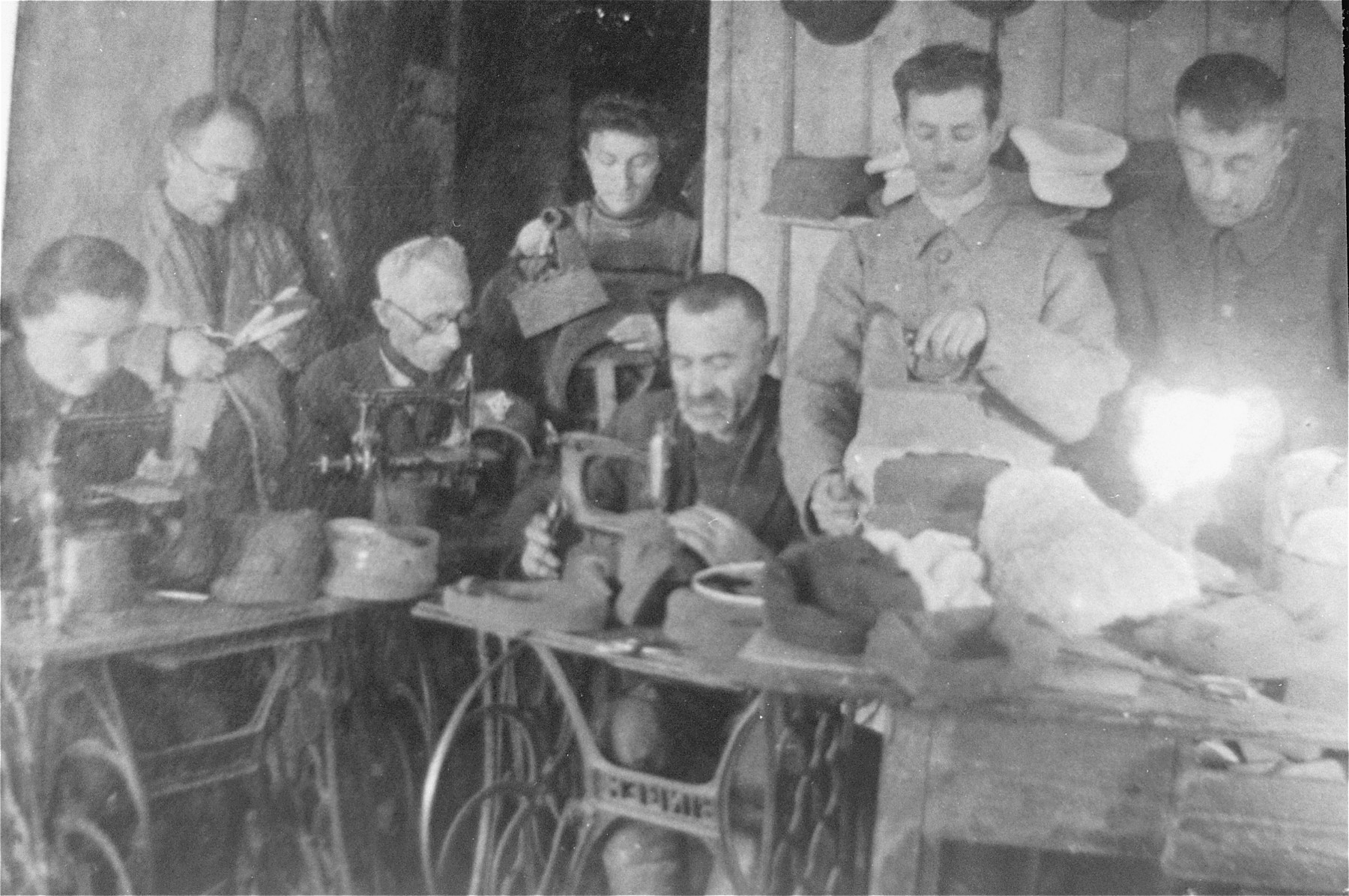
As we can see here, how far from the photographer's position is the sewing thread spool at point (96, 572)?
211 centimetres

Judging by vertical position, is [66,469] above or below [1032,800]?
above

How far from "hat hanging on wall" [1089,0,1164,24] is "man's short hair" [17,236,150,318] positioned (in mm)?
1627

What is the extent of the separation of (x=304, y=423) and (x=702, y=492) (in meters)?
0.69

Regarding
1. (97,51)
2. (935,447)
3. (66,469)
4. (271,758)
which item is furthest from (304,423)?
(935,447)

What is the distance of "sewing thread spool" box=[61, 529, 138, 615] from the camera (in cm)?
211

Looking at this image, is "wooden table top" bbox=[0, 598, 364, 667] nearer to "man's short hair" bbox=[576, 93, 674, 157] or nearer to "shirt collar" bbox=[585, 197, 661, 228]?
"shirt collar" bbox=[585, 197, 661, 228]

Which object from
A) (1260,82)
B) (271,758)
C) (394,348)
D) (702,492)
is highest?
(1260,82)

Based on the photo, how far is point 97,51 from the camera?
223cm

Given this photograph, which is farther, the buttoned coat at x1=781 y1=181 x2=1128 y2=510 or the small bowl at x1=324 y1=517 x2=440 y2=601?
the small bowl at x1=324 y1=517 x2=440 y2=601

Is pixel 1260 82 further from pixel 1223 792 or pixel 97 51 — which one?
pixel 97 51

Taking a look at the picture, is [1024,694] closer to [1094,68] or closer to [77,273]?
[1094,68]

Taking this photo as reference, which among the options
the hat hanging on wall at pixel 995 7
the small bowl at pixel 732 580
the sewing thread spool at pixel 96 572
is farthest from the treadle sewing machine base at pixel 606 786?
the hat hanging on wall at pixel 995 7

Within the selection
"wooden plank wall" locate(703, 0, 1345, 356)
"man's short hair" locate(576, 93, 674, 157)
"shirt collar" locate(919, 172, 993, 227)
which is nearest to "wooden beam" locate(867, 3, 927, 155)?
"wooden plank wall" locate(703, 0, 1345, 356)

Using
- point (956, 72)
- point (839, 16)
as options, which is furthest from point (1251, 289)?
point (839, 16)
